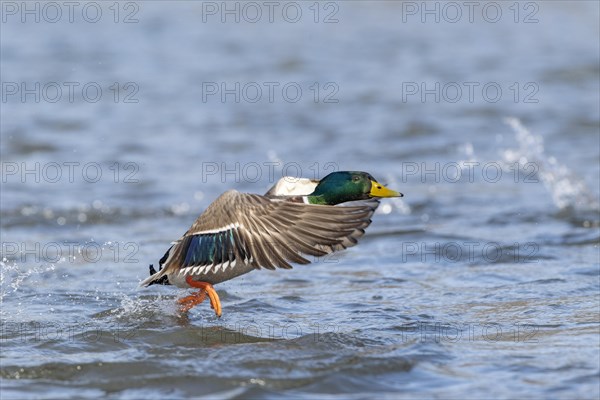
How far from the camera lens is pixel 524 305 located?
23.3ft

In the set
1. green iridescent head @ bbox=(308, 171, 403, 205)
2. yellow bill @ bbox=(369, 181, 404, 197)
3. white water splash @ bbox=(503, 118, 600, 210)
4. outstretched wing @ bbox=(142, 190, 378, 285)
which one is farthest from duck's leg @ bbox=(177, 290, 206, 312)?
white water splash @ bbox=(503, 118, 600, 210)

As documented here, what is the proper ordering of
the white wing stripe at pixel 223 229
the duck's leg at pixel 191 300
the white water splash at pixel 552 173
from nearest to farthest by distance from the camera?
1. the white wing stripe at pixel 223 229
2. the duck's leg at pixel 191 300
3. the white water splash at pixel 552 173

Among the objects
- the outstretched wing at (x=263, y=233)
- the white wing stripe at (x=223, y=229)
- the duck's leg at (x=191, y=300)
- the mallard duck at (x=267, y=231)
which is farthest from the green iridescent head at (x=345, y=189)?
the duck's leg at (x=191, y=300)

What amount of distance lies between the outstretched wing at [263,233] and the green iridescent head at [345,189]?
362mm

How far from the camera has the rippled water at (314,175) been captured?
227 inches

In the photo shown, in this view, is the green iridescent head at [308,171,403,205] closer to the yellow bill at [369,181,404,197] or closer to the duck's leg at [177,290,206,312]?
the yellow bill at [369,181,404,197]

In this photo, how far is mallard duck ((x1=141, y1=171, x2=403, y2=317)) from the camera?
5.87m

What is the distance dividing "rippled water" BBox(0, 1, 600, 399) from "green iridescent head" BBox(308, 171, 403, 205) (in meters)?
0.77

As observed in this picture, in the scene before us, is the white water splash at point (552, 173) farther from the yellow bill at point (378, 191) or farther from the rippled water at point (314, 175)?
the yellow bill at point (378, 191)

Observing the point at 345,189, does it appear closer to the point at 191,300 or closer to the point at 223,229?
the point at 223,229

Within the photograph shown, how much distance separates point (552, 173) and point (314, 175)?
2.59 meters

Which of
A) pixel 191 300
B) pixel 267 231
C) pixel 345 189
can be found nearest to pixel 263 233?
pixel 267 231

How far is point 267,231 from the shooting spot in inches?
235

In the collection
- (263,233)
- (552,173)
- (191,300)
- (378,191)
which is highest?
(552,173)
